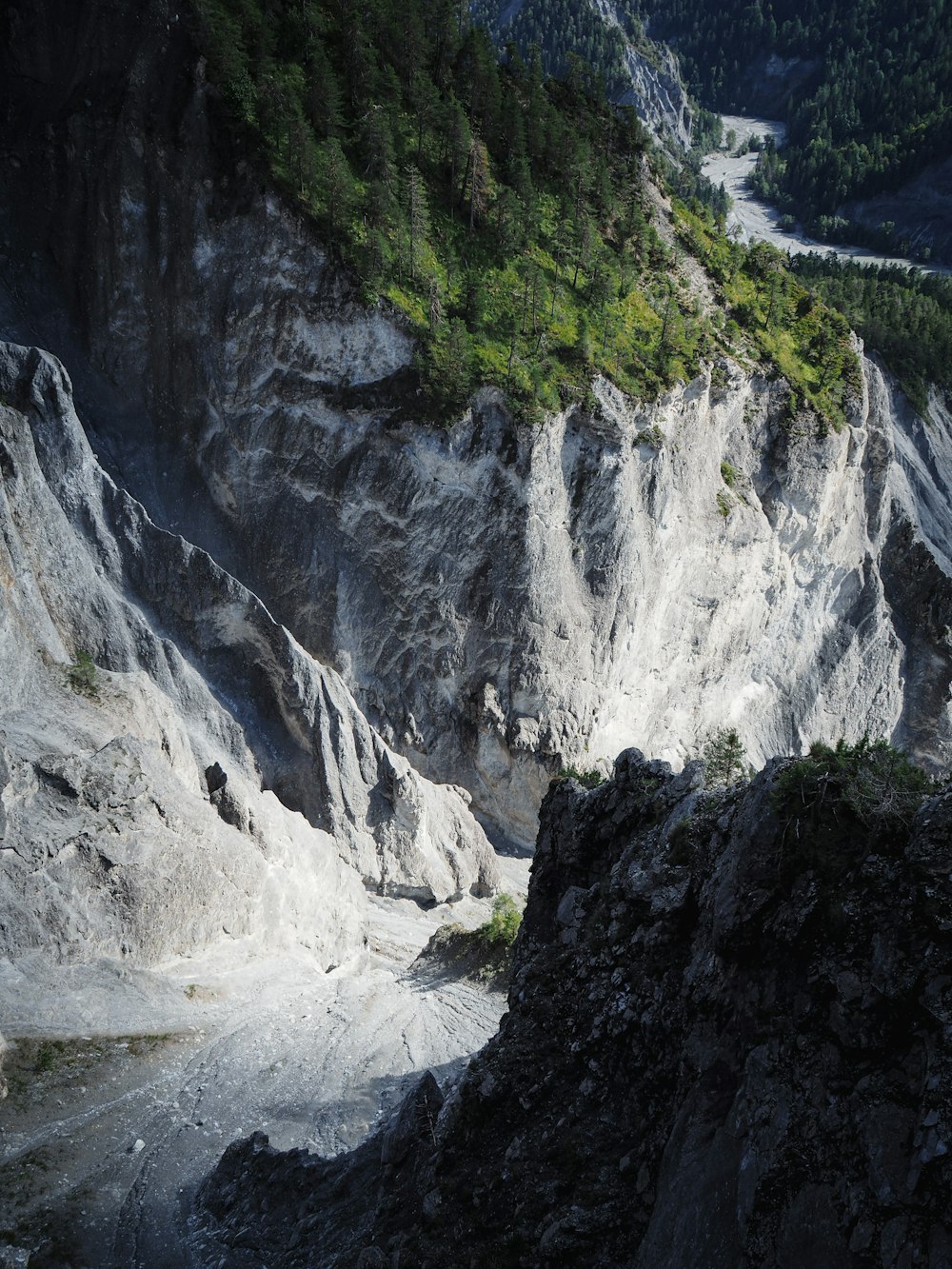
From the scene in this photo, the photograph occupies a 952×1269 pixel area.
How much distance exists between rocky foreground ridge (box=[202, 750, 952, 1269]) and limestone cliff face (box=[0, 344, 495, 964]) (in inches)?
457

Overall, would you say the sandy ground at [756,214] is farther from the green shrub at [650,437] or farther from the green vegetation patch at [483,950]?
the green vegetation patch at [483,950]

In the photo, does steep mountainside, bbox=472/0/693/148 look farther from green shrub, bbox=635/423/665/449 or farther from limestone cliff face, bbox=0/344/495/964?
limestone cliff face, bbox=0/344/495/964

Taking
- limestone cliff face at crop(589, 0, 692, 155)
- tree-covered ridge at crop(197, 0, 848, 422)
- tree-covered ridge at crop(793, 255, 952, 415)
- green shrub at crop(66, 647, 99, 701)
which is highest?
limestone cliff face at crop(589, 0, 692, 155)

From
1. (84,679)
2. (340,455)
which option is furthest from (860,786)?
(340,455)

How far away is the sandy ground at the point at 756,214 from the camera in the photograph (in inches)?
5408

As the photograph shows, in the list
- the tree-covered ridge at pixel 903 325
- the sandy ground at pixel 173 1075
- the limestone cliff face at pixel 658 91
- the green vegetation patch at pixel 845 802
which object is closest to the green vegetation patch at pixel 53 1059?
the sandy ground at pixel 173 1075

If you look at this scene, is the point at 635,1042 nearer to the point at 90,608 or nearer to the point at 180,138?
the point at 90,608

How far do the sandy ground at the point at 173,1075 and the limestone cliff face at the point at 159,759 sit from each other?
1.62 m

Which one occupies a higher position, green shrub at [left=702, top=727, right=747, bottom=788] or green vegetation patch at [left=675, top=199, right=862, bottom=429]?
green vegetation patch at [left=675, top=199, right=862, bottom=429]

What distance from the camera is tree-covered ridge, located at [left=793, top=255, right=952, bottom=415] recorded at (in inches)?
3250

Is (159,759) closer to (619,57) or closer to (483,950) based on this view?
(483,950)

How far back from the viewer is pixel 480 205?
2082 inches

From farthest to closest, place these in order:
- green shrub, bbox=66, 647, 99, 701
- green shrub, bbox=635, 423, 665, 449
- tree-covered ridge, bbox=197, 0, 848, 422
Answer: green shrub, bbox=635, 423, 665, 449, tree-covered ridge, bbox=197, 0, 848, 422, green shrub, bbox=66, 647, 99, 701

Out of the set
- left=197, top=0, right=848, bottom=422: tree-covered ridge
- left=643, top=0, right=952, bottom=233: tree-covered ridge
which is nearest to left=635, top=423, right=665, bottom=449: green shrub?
left=197, top=0, right=848, bottom=422: tree-covered ridge
